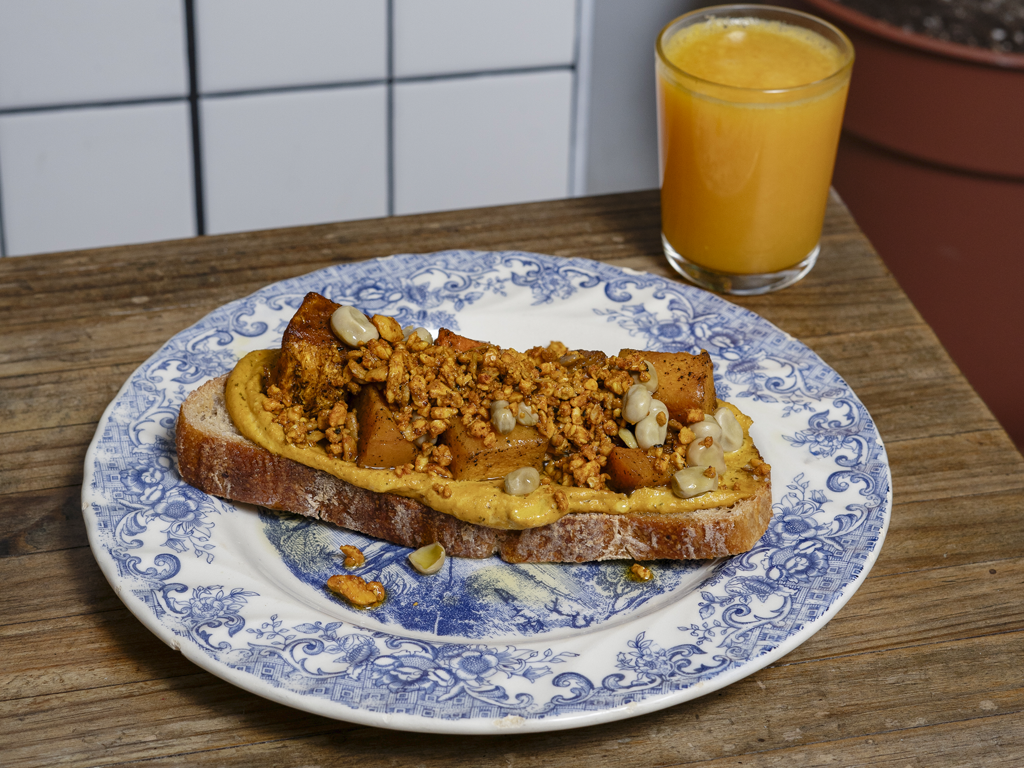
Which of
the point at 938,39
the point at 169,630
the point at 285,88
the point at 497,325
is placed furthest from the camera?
the point at 285,88

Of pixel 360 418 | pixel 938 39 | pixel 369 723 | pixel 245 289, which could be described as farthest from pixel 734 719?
pixel 938 39

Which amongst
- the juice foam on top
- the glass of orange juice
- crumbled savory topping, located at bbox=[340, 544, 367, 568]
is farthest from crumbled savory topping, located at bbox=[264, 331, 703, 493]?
the juice foam on top

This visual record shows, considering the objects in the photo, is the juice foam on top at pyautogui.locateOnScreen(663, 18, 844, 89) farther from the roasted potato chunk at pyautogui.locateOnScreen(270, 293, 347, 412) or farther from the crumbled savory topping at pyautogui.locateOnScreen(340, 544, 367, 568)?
the crumbled savory topping at pyautogui.locateOnScreen(340, 544, 367, 568)

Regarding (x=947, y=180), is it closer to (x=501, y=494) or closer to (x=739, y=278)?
(x=739, y=278)

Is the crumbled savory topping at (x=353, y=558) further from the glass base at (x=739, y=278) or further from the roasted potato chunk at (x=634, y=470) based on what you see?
the glass base at (x=739, y=278)

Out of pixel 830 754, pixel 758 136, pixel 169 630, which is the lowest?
pixel 830 754

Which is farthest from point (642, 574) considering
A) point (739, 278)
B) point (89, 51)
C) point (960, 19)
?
point (89, 51)

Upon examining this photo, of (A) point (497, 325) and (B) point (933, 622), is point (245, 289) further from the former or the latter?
(B) point (933, 622)
